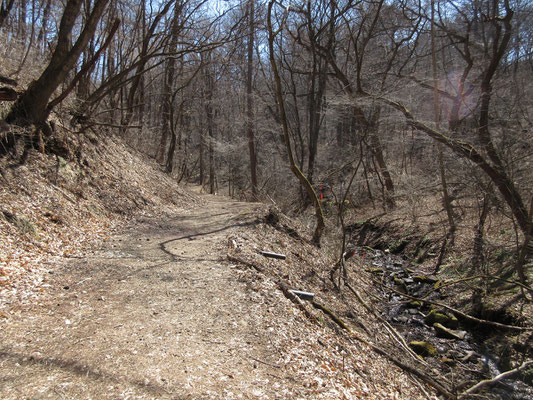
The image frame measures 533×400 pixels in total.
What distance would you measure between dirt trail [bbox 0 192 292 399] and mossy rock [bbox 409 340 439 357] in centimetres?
337

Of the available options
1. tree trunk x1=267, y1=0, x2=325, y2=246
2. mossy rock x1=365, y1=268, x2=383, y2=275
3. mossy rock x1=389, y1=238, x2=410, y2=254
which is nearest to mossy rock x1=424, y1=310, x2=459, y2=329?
mossy rock x1=365, y1=268, x2=383, y2=275

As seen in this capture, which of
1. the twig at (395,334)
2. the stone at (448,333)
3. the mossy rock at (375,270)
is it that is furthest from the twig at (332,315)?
the mossy rock at (375,270)

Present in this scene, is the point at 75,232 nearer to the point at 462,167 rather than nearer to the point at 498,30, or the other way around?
the point at 462,167

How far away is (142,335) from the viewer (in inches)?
142

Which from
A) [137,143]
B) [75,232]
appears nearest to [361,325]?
[75,232]

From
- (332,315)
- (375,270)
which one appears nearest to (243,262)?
(332,315)

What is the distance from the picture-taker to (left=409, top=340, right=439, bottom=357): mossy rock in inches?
259

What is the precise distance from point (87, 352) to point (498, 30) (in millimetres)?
12616

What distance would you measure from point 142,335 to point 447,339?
654cm

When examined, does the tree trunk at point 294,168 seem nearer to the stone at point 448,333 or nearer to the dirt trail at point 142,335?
the stone at point 448,333

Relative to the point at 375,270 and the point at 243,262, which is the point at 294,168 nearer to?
the point at 243,262

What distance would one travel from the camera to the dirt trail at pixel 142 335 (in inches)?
113

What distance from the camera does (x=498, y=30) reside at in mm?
10102

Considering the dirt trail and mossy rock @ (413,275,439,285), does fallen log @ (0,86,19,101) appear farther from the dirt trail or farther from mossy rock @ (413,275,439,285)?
mossy rock @ (413,275,439,285)
